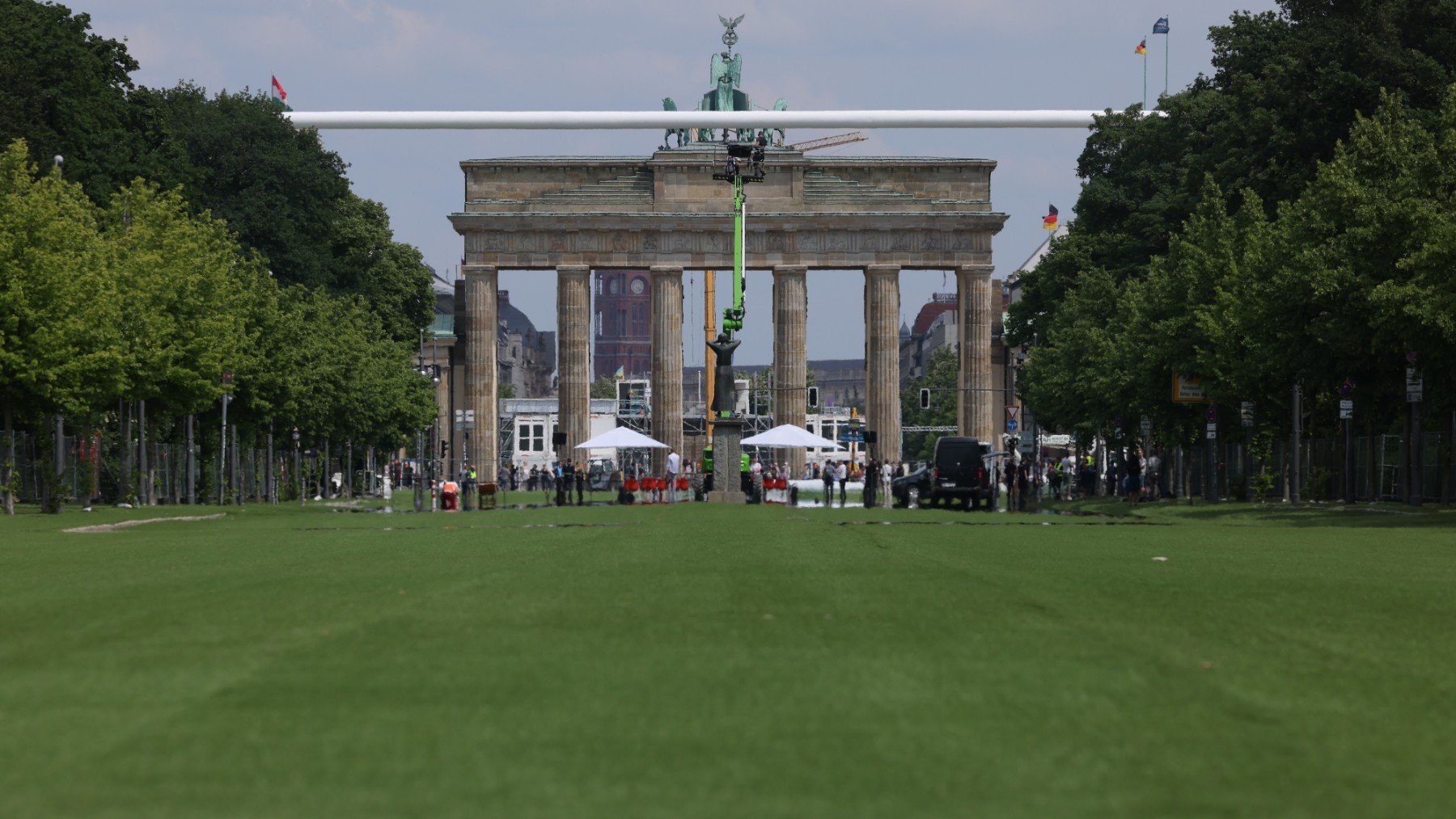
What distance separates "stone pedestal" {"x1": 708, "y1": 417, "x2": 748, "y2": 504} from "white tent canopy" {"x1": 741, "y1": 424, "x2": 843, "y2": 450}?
3.06m

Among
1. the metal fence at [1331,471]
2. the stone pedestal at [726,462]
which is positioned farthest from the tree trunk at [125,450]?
the metal fence at [1331,471]

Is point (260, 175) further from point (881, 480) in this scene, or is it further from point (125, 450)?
point (125, 450)

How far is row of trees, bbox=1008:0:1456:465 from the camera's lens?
41.7m

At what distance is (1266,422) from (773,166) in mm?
61274

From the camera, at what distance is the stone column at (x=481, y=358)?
12288cm

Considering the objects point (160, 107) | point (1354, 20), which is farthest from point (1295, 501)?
point (160, 107)

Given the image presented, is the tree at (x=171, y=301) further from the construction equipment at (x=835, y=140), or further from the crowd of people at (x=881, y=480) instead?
the construction equipment at (x=835, y=140)

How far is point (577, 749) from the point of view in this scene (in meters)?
7.30

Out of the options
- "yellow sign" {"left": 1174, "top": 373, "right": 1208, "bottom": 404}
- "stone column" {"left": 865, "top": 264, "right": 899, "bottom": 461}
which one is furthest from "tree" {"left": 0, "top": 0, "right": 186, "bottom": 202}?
"stone column" {"left": 865, "top": 264, "right": 899, "bottom": 461}

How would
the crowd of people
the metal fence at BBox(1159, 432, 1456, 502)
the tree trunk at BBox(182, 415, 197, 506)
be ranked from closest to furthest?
the metal fence at BBox(1159, 432, 1456, 502) < the tree trunk at BBox(182, 415, 197, 506) < the crowd of people

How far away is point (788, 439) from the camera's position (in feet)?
245

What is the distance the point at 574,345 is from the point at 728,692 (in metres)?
115

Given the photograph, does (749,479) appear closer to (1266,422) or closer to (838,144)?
(1266,422)

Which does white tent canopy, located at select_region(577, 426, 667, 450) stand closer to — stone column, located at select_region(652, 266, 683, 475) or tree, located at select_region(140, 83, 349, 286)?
tree, located at select_region(140, 83, 349, 286)
